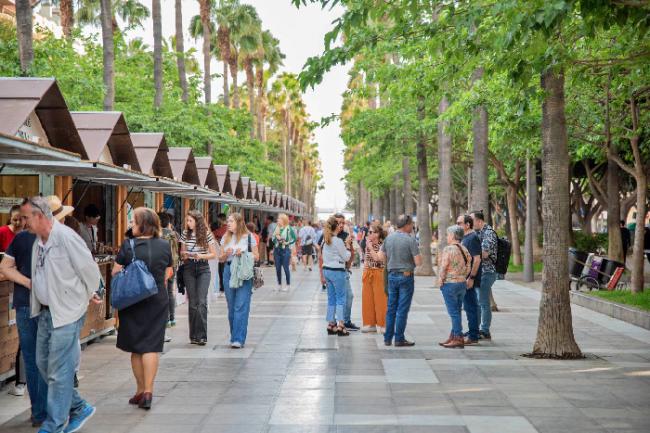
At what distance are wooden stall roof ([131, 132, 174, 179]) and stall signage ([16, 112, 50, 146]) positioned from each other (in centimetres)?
→ 408

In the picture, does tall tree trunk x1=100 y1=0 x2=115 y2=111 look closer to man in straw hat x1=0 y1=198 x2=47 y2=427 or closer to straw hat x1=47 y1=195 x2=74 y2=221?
straw hat x1=47 y1=195 x2=74 y2=221

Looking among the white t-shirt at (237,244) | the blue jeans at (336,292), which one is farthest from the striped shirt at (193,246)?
the blue jeans at (336,292)

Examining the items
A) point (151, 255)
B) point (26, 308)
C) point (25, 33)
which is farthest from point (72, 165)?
point (25, 33)

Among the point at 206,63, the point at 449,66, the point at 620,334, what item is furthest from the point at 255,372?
the point at 206,63

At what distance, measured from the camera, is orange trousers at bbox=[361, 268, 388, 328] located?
13734 millimetres

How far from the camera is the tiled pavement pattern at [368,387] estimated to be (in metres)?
7.47

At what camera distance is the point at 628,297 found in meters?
17.8

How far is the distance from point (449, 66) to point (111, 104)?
47.0 feet

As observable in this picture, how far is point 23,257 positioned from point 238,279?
4.83 m

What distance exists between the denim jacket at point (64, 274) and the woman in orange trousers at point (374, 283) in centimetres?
705

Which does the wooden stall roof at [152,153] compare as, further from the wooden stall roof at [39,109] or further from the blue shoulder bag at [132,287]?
the blue shoulder bag at [132,287]

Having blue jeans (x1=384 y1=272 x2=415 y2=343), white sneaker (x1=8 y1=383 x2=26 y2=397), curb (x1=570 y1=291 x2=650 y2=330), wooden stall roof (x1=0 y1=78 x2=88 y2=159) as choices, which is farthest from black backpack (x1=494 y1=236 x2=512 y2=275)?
white sneaker (x1=8 y1=383 x2=26 y2=397)

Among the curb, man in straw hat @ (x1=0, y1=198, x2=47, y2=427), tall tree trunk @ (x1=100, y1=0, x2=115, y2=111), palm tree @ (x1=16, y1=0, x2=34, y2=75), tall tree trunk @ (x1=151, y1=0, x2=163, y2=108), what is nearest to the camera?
man in straw hat @ (x1=0, y1=198, x2=47, y2=427)

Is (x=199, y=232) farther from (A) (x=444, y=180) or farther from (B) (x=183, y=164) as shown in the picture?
(A) (x=444, y=180)
